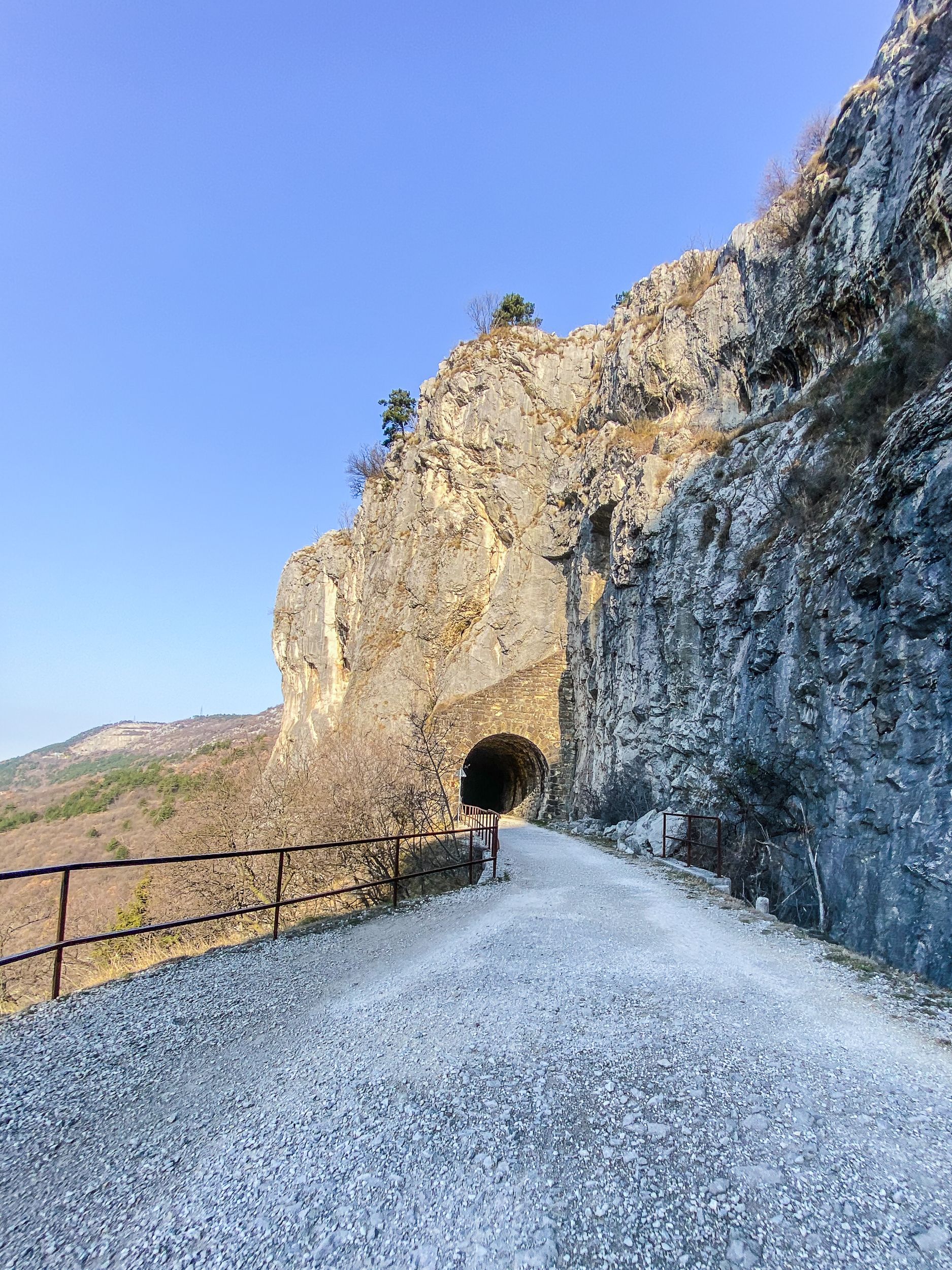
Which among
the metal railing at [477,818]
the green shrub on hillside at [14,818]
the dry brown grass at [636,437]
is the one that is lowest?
the green shrub on hillside at [14,818]

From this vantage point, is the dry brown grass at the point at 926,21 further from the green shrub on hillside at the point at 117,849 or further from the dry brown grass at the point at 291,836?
the green shrub on hillside at the point at 117,849

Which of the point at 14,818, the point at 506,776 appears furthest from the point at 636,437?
the point at 14,818

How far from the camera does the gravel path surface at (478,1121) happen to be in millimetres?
2318

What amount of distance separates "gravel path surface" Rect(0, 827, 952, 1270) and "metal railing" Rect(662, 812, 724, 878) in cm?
479

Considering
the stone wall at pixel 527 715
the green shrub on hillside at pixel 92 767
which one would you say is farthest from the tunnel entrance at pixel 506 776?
the green shrub on hillside at pixel 92 767

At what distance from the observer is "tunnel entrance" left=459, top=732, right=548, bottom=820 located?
22.7 metres

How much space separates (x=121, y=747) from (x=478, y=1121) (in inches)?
5201

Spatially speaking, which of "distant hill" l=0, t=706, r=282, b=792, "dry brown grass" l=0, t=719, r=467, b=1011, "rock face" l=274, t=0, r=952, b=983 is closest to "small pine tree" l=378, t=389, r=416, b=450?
"rock face" l=274, t=0, r=952, b=983

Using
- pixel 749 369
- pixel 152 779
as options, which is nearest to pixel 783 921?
pixel 749 369

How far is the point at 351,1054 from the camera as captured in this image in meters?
3.82

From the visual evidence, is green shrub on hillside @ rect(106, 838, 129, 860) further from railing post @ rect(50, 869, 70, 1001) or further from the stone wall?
railing post @ rect(50, 869, 70, 1001)

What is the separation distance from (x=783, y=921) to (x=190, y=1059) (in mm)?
6673

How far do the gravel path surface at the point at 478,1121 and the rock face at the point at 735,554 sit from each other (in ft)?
7.64

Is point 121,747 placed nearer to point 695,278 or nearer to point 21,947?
point 21,947
